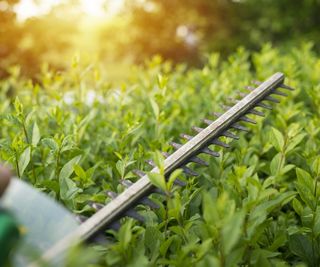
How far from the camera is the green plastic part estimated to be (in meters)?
0.96

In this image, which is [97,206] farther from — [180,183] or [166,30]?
[166,30]

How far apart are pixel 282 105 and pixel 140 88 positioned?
51.2 inches

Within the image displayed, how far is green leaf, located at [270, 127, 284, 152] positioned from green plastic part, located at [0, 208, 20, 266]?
1.30 meters

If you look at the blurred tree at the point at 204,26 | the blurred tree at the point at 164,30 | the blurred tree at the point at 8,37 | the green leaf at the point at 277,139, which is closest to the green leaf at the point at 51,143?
the green leaf at the point at 277,139

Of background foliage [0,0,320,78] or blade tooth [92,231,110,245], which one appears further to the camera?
background foliage [0,0,320,78]

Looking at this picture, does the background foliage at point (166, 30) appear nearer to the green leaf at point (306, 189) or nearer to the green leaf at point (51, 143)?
the green leaf at point (51, 143)

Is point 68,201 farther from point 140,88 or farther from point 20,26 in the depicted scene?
point 20,26

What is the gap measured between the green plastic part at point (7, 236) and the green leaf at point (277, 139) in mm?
1304

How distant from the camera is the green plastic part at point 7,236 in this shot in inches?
37.9

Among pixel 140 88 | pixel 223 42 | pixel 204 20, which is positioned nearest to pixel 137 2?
pixel 204 20

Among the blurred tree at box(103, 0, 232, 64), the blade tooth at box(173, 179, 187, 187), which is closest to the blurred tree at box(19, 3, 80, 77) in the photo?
the blurred tree at box(103, 0, 232, 64)

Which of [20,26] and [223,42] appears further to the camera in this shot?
[223,42]

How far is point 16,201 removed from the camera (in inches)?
46.3

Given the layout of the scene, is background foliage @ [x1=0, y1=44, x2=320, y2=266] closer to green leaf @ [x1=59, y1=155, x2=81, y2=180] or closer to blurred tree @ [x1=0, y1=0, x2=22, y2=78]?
green leaf @ [x1=59, y1=155, x2=81, y2=180]
